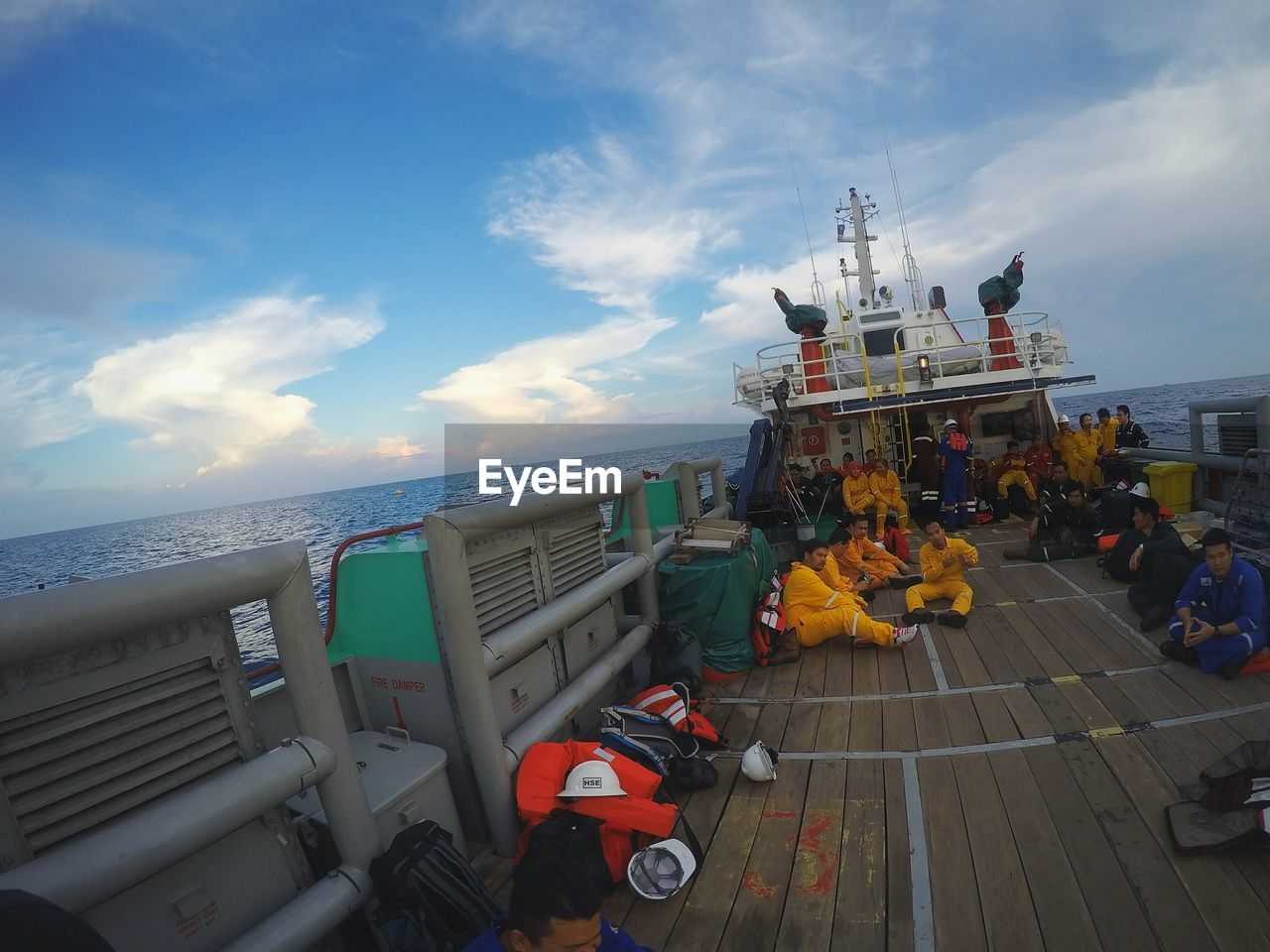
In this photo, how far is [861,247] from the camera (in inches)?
592

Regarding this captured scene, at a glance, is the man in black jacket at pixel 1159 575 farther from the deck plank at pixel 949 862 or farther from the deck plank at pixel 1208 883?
the deck plank at pixel 949 862

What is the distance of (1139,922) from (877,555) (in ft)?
16.9

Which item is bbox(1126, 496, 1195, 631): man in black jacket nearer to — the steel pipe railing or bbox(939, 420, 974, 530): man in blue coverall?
bbox(939, 420, 974, 530): man in blue coverall

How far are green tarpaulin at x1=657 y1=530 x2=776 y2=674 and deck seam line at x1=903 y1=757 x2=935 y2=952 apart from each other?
190 centimetres

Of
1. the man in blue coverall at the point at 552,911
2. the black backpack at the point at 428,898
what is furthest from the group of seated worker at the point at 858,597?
the man in blue coverall at the point at 552,911

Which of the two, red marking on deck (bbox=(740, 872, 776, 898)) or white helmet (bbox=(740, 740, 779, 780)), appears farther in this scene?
white helmet (bbox=(740, 740, 779, 780))

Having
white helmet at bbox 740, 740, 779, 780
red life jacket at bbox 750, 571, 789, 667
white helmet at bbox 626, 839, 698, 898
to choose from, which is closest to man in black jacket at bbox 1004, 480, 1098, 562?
red life jacket at bbox 750, 571, 789, 667

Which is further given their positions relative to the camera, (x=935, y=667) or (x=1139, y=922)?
(x=935, y=667)

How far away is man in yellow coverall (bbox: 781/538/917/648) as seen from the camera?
17.4 feet

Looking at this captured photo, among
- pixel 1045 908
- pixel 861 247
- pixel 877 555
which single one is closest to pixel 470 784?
pixel 1045 908

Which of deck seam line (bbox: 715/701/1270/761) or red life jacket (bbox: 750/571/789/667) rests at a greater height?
red life jacket (bbox: 750/571/789/667)

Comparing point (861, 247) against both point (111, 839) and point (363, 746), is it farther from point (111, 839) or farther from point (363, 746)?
point (111, 839)

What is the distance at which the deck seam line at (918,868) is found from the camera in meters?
2.55

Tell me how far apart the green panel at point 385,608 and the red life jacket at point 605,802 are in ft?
2.59
